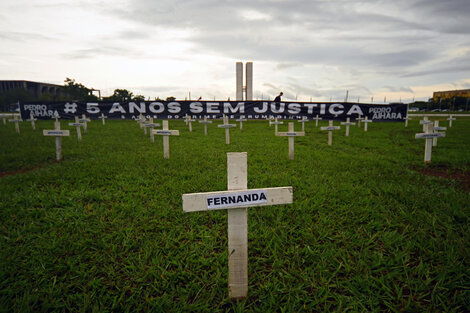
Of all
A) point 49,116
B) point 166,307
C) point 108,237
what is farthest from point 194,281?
point 49,116

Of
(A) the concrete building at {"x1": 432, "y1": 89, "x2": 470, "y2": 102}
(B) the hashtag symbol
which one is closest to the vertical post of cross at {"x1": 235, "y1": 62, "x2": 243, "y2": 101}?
(B) the hashtag symbol

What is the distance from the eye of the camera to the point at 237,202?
1800 mm

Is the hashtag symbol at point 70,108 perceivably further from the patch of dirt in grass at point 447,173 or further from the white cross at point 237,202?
the patch of dirt in grass at point 447,173

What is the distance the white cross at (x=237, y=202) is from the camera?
1.75 m

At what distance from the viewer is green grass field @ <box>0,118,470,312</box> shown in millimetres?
2064

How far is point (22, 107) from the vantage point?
19.2 m

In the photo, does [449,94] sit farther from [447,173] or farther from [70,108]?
[70,108]

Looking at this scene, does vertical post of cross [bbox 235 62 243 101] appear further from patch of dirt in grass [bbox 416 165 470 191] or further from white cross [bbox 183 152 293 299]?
white cross [bbox 183 152 293 299]

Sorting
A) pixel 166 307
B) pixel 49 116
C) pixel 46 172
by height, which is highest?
pixel 49 116

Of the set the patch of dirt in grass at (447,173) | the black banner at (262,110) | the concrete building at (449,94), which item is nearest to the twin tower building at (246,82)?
the black banner at (262,110)

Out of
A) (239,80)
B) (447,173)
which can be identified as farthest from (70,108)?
(447,173)

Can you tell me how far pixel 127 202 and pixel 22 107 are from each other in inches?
862

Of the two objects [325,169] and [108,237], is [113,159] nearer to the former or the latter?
[108,237]

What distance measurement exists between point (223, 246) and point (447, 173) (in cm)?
570
